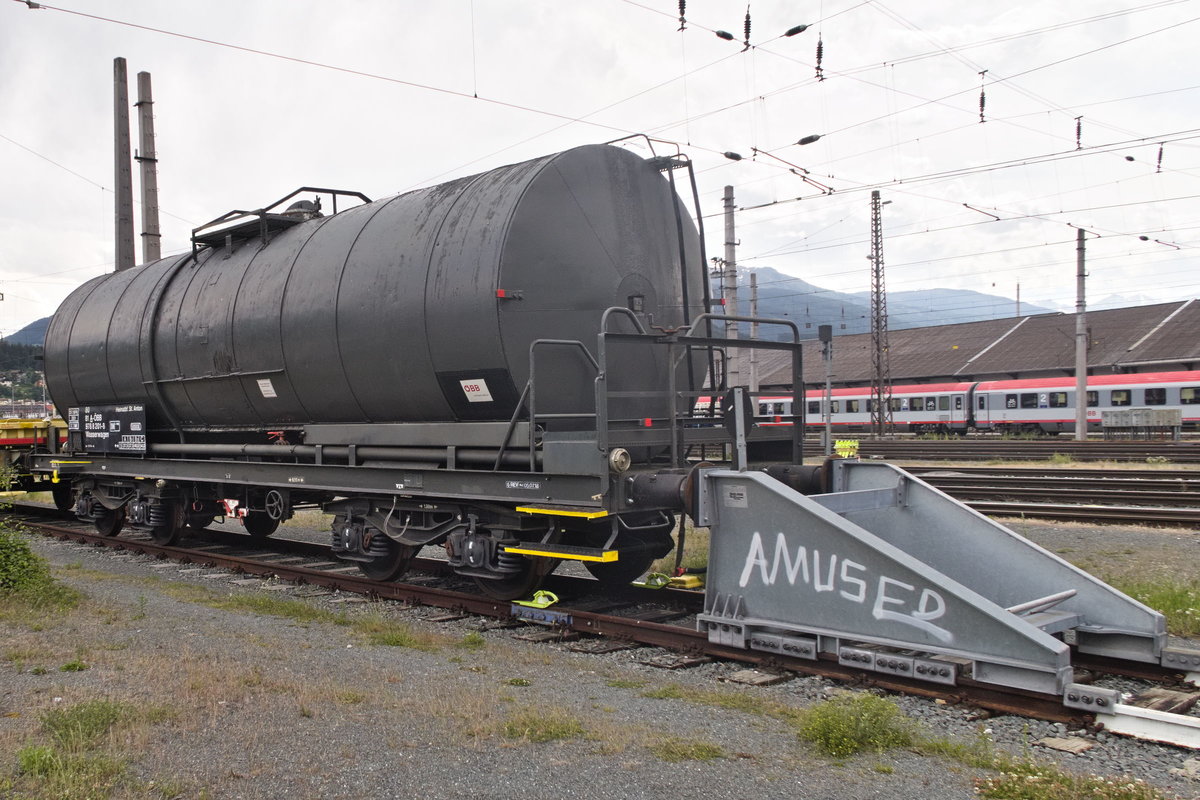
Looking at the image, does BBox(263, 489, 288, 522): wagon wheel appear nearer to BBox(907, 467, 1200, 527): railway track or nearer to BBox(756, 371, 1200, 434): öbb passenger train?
BBox(907, 467, 1200, 527): railway track

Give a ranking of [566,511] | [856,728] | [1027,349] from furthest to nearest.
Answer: [1027,349]
[566,511]
[856,728]

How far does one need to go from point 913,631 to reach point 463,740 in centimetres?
297

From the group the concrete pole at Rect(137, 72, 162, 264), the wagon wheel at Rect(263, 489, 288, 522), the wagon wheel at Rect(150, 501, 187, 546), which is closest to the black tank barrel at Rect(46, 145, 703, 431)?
the wagon wheel at Rect(263, 489, 288, 522)

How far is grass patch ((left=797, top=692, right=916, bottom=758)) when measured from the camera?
4883 mm

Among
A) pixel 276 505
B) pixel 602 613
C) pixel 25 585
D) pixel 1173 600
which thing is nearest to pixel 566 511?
pixel 602 613

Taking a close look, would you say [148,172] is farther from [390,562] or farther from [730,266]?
[390,562]

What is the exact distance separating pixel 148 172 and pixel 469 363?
69.1 ft

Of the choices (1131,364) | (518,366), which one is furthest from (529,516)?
(1131,364)

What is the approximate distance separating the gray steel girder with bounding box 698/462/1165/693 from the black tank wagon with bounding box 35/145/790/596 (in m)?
0.96

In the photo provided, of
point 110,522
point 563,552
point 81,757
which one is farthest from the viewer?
point 110,522

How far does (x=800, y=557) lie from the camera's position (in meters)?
6.36

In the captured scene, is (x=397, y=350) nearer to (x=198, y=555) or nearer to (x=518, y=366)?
(x=518, y=366)

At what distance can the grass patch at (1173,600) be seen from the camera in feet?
24.7

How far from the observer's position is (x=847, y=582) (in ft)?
20.0
